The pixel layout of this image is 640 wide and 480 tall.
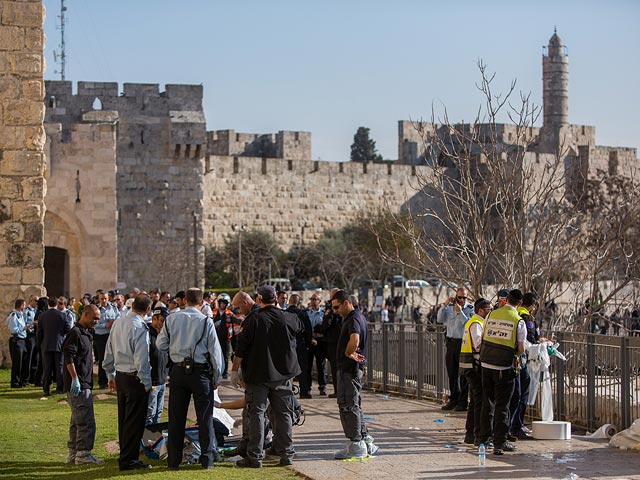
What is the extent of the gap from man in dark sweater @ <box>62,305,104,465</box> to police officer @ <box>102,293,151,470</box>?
20.5 inches

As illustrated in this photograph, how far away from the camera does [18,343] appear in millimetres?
16438

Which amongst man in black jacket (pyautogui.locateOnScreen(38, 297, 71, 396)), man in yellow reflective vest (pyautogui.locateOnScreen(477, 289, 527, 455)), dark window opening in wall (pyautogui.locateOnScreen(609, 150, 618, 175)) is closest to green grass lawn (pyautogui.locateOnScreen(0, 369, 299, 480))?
man in black jacket (pyautogui.locateOnScreen(38, 297, 71, 396))

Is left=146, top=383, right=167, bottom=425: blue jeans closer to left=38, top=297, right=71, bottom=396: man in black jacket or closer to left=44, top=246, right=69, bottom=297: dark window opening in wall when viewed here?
left=38, top=297, right=71, bottom=396: man in black jacket

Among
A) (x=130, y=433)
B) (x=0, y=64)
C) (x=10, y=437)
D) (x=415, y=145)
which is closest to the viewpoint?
(x=130, y=433)

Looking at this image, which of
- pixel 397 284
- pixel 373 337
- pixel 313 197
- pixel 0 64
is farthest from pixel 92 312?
pixel 313 197

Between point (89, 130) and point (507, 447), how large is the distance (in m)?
17.6

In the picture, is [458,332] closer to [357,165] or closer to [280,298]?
[280,298]

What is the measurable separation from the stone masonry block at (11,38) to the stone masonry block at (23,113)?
2.56 feet

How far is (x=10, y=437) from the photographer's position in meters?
11.2

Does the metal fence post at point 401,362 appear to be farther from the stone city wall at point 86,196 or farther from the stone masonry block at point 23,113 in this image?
the stone city wall at point 86,196

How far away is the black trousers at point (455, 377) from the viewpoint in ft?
42.9

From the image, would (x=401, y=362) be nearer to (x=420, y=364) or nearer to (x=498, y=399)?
(x=420, y=364)

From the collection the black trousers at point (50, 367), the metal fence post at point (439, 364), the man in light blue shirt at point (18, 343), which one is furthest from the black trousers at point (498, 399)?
the man in light blue shirt at point (18, 343)

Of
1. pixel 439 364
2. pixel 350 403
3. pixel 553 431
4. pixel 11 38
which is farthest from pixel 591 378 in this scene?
pixel 11 38
